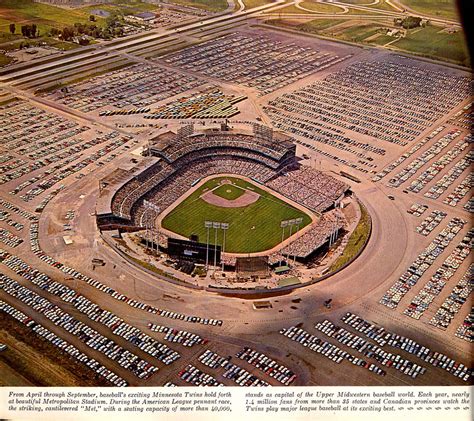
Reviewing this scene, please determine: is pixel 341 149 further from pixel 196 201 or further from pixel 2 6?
pixel 2 6

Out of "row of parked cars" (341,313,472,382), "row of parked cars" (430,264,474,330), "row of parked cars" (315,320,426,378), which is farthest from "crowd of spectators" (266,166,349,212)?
"row of parked cars" (315,320,426,378)

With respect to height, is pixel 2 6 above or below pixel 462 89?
above

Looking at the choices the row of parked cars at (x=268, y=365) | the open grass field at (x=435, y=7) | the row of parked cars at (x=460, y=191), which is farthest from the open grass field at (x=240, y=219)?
the open grass field at (x=435, y=7)

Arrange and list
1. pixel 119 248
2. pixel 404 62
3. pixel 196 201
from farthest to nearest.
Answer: pixel 404 62
pixel 196 201
pixel 119 248

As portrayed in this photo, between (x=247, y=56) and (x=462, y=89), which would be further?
(x=247, y=56)

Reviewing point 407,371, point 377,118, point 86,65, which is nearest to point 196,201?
point 407,371

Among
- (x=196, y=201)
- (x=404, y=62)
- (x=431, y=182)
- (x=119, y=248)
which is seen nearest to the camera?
(x=119, y=248)

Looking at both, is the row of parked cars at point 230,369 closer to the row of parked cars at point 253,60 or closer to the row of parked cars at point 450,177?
the row of parked cars at point 450,177
